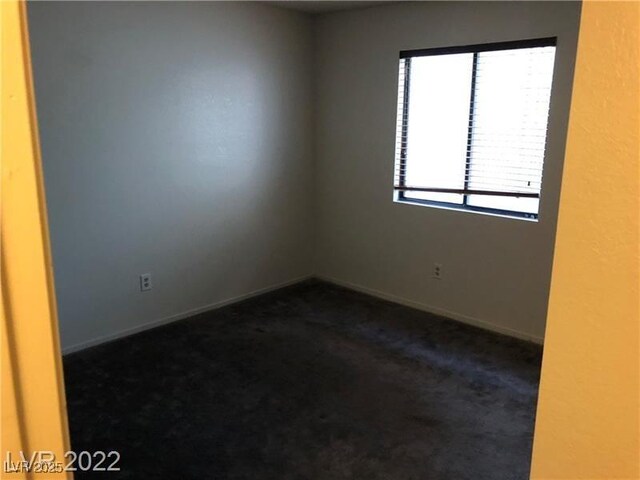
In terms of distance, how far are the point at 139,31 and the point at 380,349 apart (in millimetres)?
2608

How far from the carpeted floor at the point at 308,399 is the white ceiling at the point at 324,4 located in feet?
7.80

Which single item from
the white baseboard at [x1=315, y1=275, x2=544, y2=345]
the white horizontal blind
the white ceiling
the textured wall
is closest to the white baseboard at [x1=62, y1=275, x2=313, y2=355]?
the white baseboard at [x1=315, y1=275, x2=544, y2=345]

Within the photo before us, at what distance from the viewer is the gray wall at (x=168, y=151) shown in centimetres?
321

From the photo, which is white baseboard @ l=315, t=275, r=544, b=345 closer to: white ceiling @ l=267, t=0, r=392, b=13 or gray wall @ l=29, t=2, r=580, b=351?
gray wall @ l=29, t=2, r=580, b=351

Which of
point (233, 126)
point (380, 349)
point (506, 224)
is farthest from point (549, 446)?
point (233, 126)

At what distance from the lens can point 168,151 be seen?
372 centimetres

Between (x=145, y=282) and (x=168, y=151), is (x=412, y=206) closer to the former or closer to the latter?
(x=168, y=151)

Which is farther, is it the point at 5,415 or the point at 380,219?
the point at 380,219

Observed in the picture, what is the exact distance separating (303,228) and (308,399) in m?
2.18

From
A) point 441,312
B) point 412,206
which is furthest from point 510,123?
A: point 441,312

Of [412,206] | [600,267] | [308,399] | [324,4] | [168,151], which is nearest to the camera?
[600,267]

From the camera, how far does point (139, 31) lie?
11.2ft

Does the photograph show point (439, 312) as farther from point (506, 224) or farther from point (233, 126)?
point (233, 126)

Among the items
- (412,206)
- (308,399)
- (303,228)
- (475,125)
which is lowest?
(308,399)
